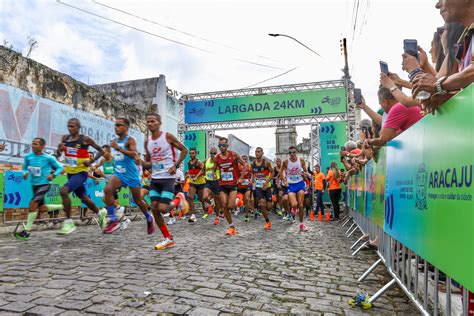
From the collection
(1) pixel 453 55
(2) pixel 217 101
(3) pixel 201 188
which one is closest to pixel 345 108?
(2) pixel 217 101

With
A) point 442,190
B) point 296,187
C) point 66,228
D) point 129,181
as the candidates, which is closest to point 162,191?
point 129,181

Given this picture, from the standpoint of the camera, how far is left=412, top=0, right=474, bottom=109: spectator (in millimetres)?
1986

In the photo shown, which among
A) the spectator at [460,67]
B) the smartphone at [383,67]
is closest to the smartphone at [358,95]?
the smartphone at [383,67]

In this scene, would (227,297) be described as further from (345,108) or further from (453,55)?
(345,108)

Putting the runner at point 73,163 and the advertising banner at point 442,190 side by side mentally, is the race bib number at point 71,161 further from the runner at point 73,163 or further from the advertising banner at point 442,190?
the advertising banner at point 442,190

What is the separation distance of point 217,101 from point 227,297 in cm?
1732

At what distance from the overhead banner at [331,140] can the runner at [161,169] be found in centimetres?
1317

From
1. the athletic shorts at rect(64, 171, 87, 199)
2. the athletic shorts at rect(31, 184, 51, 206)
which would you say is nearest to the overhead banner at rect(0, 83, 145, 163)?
the athletic shorts at rect(31, 184, 51, 206)

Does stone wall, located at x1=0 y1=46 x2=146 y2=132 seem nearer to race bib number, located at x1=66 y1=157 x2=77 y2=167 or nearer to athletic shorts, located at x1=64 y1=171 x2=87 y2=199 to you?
race bib number, located at x1=66 y1=157 x2=77 y2=167

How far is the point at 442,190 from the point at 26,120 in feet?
37.0

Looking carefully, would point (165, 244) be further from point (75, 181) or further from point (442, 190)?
point (442, 190)

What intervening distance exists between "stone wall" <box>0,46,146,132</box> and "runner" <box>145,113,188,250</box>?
6578mm

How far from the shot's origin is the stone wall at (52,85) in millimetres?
9969

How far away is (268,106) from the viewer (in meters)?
18.8
